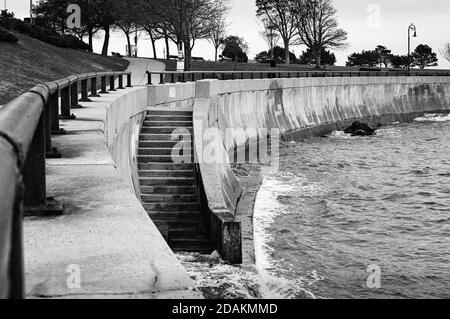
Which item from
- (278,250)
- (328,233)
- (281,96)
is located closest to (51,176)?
(278,250)

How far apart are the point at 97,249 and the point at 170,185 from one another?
1316 cm

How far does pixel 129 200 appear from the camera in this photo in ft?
20.0

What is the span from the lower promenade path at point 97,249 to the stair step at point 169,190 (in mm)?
9794

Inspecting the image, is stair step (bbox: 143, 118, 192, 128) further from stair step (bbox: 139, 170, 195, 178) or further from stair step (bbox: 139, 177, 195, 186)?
stair step (bbox: 139, 177, 195, 186)

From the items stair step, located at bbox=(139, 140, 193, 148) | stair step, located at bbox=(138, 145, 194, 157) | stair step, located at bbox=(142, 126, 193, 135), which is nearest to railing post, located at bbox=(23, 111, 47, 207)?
stair step, located at bbox=(138, 145, 194, 157)

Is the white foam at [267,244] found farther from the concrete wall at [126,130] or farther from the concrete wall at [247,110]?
the concrete wall at [126,130]

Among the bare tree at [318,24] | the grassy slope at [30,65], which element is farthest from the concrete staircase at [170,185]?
the bare tree at [318,24]

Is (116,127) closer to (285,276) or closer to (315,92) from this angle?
(285,276)

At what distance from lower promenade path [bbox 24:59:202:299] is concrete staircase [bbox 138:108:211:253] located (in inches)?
314

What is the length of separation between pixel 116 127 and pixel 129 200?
31.6 ft

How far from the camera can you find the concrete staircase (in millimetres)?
15414

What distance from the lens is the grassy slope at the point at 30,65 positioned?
1059 inches

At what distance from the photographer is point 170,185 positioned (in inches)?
699

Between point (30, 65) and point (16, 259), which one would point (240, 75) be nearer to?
point (30, 65)
